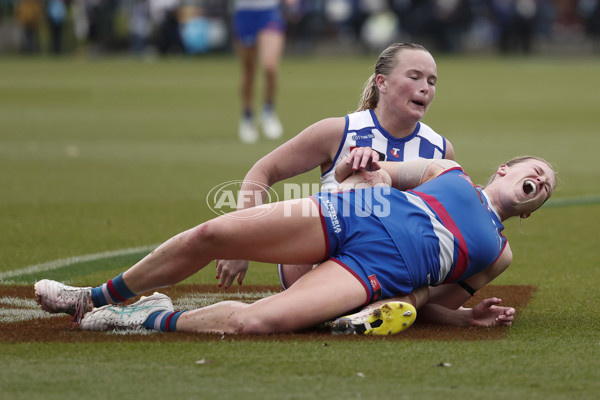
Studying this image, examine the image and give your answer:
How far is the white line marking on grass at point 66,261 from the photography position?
624 centimetres

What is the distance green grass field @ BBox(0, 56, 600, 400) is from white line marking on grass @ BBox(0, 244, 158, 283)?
0.03 m

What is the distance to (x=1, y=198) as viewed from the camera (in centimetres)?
941

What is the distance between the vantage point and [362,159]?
4.88 metres

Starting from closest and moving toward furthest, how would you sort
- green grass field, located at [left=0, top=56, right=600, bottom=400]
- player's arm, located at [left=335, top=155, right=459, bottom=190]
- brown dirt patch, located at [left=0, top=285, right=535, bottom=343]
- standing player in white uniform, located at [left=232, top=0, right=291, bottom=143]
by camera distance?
green grass field, located at [left=0, top=56, right=600, bottom=400] < brown dirt patch, located at [left=0, top=285, right=535, bottom=343] < player's arm, located at [left=335, top=155, right=459, bottom=190] < standing player in white uniform, located at [left=232, top=0, right=291, bottom=143]

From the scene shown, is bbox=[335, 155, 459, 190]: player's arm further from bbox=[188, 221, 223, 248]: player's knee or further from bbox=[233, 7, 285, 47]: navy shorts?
bbox=[233, 7, 285, 47]: navy shorts

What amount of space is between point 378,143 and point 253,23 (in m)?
8.93

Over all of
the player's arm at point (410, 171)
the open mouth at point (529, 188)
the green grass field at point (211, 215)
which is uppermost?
the player's arm at point (410, 171)

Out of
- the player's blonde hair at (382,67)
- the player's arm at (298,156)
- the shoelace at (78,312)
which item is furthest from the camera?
the player's blonde hair at (382,67)

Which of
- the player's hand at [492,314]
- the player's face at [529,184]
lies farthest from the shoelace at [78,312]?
the player's face at [529,184]

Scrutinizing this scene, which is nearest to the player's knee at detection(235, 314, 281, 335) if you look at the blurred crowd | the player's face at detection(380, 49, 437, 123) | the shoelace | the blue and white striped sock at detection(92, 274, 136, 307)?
the blue and white striped sock at detection(92, 274, 136, 307)

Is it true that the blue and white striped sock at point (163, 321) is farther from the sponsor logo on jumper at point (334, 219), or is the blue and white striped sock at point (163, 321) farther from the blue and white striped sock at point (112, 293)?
the sponsor logo on jumper at point (334, 219)

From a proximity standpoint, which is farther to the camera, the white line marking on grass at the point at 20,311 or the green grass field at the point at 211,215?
the white line marking on grass at the point at 20,311

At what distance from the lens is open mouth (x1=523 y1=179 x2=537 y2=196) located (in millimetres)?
5055

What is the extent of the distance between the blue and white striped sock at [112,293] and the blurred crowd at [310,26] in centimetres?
3109
